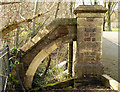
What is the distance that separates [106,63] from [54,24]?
308 centimetres

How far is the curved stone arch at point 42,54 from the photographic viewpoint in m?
4.70

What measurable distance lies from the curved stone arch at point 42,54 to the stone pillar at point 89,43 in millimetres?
457

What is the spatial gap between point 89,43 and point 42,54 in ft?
5.46

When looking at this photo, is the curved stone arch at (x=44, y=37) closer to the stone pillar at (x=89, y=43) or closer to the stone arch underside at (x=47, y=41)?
the stone arch underside at (x=47, y=41)

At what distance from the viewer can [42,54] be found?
483 centimetres

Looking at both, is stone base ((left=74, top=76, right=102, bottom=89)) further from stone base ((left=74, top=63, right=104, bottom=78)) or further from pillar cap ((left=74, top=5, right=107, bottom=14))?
pillar cap ((left=74, top=5, right=107, bottom=14))

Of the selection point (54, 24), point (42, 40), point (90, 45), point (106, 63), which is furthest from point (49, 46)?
point (106, 63)

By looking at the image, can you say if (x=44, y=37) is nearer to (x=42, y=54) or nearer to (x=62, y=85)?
(x=42, y=54)

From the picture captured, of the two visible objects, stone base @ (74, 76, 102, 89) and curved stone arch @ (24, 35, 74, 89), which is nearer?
stone base @ (74, 76, 102, 89)

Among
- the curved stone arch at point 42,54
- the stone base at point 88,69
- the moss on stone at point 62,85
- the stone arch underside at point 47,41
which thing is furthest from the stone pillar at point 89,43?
the moss on stone at point 62,85

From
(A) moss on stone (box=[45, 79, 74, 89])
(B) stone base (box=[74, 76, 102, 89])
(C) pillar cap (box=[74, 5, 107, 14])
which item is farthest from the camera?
(A) moss on stone (box=[45, 79, 74, 89])

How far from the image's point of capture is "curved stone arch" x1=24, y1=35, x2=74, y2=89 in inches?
185

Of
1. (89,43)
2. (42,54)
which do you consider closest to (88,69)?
(89,43)

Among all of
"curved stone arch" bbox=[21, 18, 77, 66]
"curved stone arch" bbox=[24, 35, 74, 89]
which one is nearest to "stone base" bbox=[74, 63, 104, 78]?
"curved stone arch" bbox=[24, 35, 74, 89]
